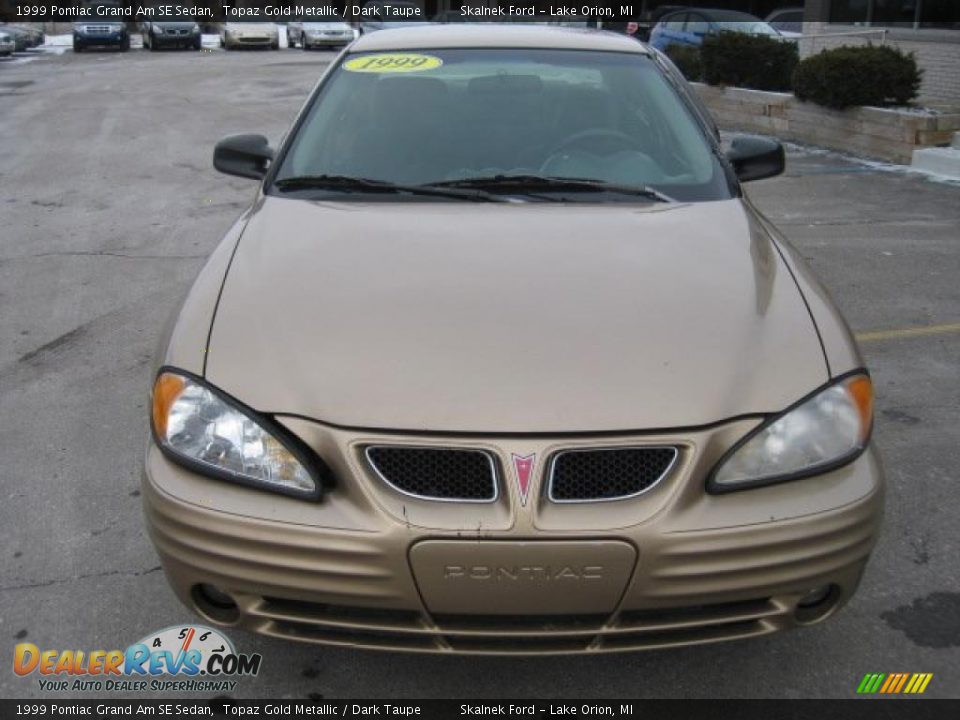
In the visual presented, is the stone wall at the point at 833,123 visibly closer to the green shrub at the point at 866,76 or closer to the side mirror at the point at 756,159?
the green shrub at the point at 866,76

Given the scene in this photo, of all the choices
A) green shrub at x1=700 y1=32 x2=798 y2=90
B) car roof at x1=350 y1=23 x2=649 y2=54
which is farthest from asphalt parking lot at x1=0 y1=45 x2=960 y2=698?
green shrub at x1=700 y1=32 x2=798 y2=90

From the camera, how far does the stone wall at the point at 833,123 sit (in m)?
9.89

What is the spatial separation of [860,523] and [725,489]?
342 millimetres

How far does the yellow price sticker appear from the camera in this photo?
Result: 12.5ft

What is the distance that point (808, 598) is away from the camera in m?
2.23

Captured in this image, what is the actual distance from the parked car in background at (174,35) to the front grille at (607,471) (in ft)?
104

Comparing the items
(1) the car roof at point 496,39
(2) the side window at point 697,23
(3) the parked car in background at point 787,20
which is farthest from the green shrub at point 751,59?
(1) the car roof at point 496,39

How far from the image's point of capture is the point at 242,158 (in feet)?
12.7

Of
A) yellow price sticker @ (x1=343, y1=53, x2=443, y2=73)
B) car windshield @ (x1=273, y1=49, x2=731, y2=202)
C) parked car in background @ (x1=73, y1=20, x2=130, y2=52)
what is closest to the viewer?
car windshield @ (x1=273, y1=49, x2=731, y2=202)

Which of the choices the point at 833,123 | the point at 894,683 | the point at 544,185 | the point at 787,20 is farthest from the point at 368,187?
the point at 787,20

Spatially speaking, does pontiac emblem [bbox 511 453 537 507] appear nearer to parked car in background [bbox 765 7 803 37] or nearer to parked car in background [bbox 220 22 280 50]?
parked car in background [bbox 765 7 803 37]

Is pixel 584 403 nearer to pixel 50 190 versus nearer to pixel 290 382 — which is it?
pixel 290 382

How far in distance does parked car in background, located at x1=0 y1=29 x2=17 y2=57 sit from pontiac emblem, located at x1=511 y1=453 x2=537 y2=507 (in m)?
28.4

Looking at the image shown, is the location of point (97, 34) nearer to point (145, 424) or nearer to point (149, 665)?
point (145, 424)
